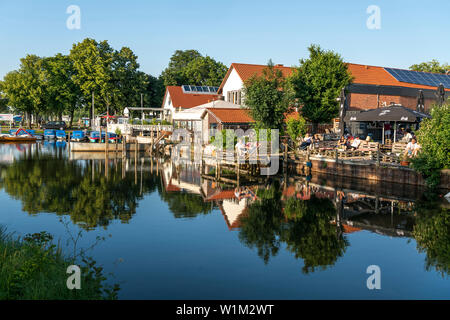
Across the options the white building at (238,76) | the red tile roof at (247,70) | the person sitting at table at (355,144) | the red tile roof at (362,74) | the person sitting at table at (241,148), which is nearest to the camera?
the person sitting at table at (355,144)

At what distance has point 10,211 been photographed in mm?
16578

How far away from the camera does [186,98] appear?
57094 mm

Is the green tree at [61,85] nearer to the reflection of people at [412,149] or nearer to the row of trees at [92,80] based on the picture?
the row of trees at [92,80]

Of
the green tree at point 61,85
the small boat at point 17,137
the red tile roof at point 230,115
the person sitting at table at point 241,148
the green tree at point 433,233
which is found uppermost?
the green tree at point 61,85

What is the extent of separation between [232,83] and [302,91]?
1215 cm

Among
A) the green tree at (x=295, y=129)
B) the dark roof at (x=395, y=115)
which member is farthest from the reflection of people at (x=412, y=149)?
the green tree at (x=295, y=129)

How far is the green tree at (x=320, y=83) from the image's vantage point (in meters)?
33.2

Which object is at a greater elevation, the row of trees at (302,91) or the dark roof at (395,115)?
the row of trees at (302,91)

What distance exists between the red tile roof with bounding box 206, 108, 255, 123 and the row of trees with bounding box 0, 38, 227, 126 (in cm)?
3795

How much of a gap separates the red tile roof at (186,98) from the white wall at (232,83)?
965cm

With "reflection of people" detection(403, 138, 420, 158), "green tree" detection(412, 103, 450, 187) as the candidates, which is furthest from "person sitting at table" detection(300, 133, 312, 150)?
"green tree" detection(412, 103, 450, 187)

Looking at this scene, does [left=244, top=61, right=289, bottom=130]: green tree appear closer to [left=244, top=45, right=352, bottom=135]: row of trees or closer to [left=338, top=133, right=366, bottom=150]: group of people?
[left=244, top=45, right=352, bottom=135]: row of trees
